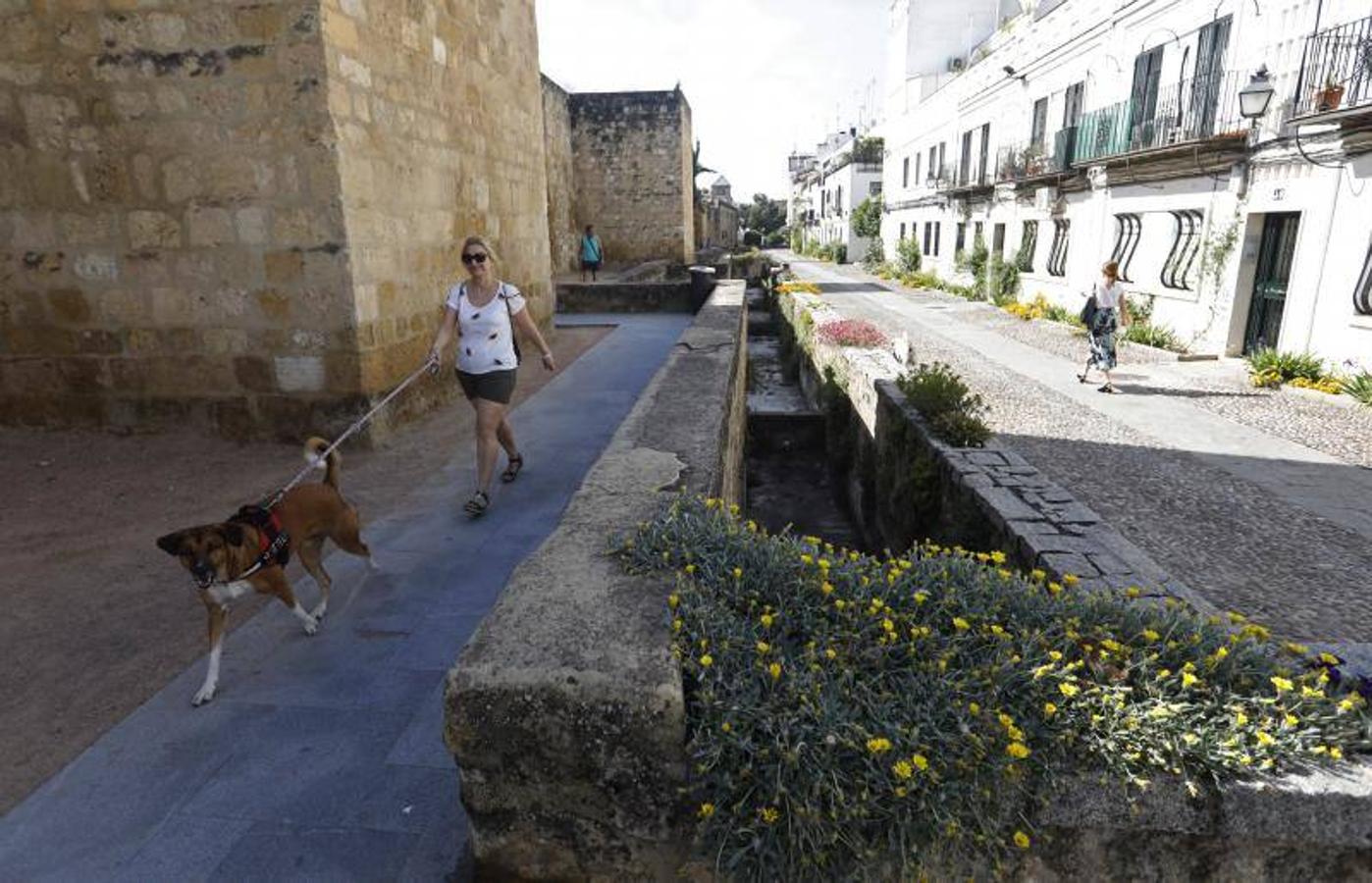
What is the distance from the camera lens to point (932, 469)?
6.32 m

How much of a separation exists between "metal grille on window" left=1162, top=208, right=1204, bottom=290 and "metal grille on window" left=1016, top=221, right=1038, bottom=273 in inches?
Answer: 238

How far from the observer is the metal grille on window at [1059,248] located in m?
17.8

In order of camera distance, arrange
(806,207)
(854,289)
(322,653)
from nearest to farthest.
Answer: (322,653)
(854,289)
(806,207)

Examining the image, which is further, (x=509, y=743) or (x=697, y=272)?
(x=697, y=272)

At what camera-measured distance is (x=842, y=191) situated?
45.8 m

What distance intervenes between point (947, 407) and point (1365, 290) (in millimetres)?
6847

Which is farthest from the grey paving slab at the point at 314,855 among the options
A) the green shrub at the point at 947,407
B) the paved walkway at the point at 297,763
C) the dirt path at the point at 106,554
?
the green shrub at the point at 947,407

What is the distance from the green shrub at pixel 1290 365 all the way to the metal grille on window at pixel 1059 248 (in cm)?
784

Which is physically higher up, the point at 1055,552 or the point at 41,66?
the point at 41,66

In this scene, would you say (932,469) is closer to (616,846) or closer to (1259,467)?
(1259,467)

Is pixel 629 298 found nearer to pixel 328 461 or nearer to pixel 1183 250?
pixel 1183 250

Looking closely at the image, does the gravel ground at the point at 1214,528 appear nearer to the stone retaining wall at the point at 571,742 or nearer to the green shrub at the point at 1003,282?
the stone retaining wall at the point at 571,742

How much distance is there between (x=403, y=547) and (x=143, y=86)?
3.76 meters

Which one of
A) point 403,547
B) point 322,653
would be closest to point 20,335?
point 403,547
